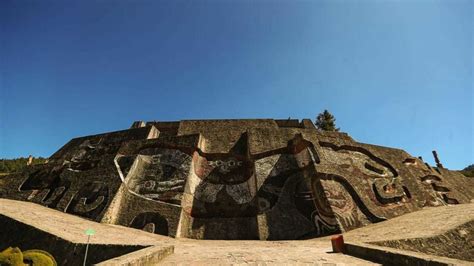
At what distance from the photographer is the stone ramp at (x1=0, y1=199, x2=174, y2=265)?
591 centimetres

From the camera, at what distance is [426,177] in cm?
1627

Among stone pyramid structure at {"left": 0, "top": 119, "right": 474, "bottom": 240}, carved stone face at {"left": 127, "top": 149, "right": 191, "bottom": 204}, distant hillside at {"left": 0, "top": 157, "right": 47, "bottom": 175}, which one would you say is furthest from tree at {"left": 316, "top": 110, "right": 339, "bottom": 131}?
distant hillside at {"left": 0, "top": 157, "right": 47, "bottom": 175}

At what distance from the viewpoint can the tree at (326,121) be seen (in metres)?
25.4

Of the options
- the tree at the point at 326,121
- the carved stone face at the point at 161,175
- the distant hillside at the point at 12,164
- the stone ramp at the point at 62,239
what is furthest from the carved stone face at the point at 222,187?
the distant hillside at the point at 12,164

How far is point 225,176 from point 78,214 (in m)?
7.00

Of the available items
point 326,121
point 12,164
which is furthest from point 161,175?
point 12,164

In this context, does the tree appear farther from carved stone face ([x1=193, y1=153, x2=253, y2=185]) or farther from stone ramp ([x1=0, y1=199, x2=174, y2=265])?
stone ramp ([x1=0, y1=199, x2=174, y2=265])

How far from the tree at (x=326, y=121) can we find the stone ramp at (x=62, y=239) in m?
22.3

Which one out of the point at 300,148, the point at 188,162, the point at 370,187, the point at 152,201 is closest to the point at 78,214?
the point at 152,201

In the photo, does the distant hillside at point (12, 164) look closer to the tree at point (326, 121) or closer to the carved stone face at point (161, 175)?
the carved stone face at point (161, 175)

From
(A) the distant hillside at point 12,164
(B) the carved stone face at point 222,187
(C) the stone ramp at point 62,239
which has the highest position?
(A) the distant hillside at point 12,164

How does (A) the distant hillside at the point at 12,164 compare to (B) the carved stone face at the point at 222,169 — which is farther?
(A) the distant hillside at the point at 12,164

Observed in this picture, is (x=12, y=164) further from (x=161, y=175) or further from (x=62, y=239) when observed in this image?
(x=62, y=239)

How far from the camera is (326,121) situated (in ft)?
85.0
